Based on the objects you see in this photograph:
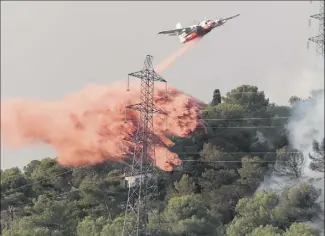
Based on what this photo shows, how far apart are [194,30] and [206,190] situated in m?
34.8

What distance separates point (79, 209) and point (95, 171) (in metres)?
11.4

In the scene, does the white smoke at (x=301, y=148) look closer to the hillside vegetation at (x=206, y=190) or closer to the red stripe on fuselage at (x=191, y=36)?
the hillside vegetation at (x=206, y=190)

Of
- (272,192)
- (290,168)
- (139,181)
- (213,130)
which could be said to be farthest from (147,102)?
(213,130)

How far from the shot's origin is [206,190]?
8625cm

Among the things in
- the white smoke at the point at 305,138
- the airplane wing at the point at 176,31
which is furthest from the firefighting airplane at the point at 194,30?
the white smoke at the point at 305,138

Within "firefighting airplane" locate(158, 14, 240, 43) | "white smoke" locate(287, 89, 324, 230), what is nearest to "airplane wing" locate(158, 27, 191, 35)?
"firefighting airplane" locate(158, 14, 240, 43)

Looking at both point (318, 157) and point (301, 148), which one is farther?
point (301, 148)

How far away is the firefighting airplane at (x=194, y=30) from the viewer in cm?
5595

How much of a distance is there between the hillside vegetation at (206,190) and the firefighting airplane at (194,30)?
18.7 m

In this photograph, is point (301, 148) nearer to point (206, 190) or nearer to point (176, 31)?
point (206, 190)

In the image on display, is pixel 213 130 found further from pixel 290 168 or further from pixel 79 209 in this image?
pixel 79 209

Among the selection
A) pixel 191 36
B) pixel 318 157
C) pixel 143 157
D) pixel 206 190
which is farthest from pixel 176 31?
pixel 206 190

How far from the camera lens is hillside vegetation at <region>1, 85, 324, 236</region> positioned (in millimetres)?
69000

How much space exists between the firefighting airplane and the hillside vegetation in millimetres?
18735
